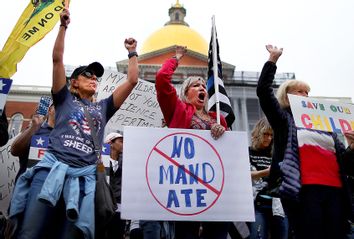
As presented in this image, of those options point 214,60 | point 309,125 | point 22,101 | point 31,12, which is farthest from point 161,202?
point 22,101

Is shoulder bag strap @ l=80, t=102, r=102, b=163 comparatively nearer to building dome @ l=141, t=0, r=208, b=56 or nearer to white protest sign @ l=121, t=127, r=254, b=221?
white protest sign @ l=121, t=127, r=254, b=221

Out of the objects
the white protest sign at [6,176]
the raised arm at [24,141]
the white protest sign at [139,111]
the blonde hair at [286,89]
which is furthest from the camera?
the white protest sign at [139,111]

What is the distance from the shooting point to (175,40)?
131 feet

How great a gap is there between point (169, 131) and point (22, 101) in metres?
32.6

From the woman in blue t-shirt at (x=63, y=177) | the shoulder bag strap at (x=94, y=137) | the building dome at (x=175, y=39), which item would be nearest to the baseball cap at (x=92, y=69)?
the woman in blue t-shirt at (x=63, y=177)

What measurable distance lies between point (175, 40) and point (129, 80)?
123ft

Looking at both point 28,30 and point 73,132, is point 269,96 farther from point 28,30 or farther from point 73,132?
point 28,30

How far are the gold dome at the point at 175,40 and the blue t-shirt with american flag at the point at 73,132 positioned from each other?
3632 cm

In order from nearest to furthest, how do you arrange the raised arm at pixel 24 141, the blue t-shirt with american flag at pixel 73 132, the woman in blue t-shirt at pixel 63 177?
the woman in blue t-shirt at pixel 63 177
the blue t-shirt with american flag at pixel 73 132
the raised arm at pixel 24 141

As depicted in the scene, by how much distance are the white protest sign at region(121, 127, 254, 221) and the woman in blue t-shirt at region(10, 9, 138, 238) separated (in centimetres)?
42

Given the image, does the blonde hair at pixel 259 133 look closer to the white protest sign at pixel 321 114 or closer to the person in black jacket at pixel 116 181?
the white protest sign at pixel 321 114

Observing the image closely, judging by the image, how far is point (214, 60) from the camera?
4.04 metres

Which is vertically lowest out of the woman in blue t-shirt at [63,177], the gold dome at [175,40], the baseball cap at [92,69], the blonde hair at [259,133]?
the woman in blue t-shirt at [63,177]

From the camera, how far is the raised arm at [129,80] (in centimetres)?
315
